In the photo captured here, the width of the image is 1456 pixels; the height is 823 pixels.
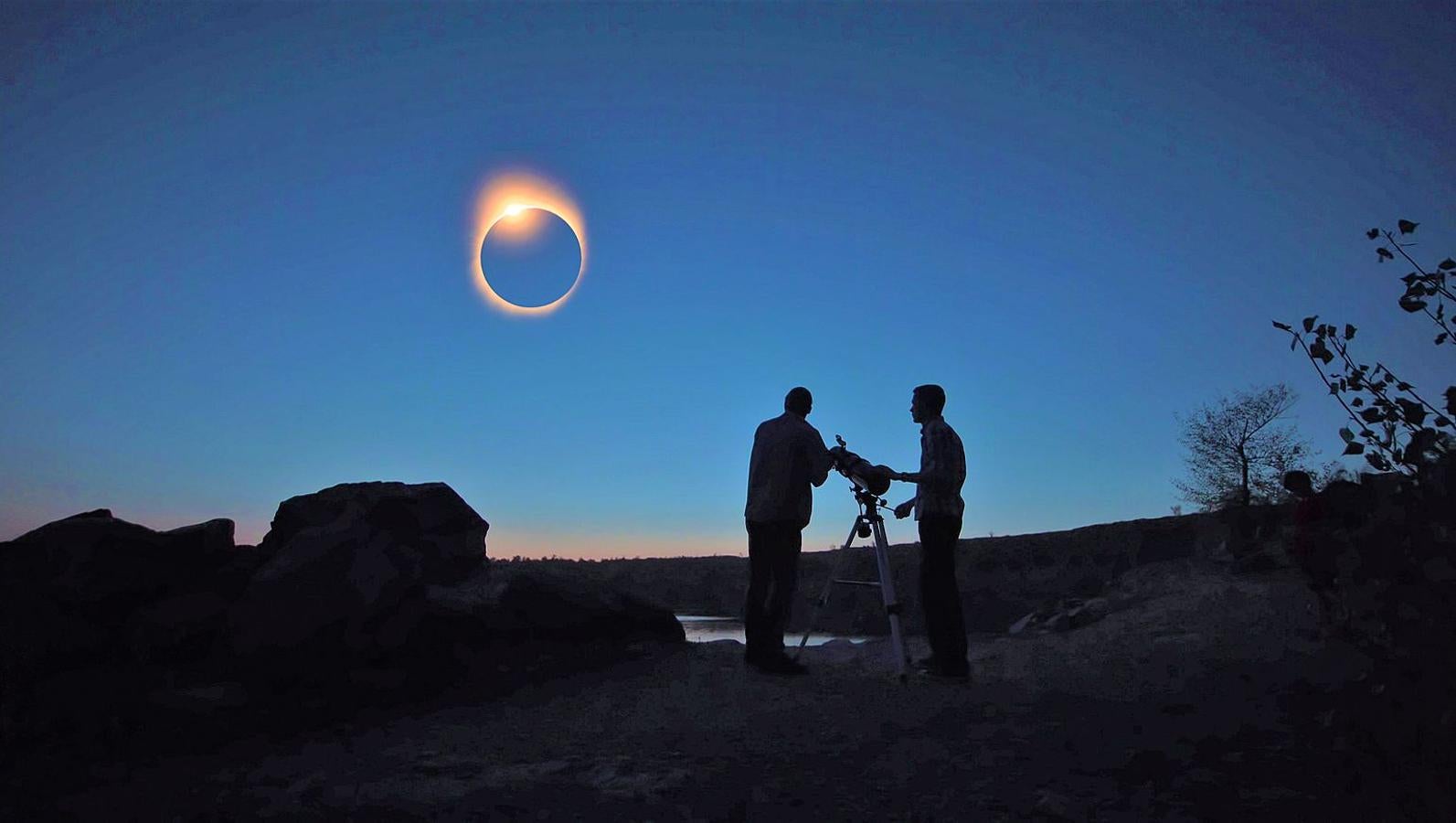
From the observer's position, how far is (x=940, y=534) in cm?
679

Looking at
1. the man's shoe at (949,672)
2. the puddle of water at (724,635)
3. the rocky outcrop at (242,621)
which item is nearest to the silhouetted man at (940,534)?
the man's shoe at (949,672)

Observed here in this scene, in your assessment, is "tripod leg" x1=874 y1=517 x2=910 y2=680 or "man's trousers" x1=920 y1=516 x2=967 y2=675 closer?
"tripod leg" x1=874 y1=517 x2=910 y2=680

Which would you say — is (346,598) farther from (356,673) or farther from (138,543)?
(138,543)

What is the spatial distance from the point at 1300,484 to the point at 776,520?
153 inches

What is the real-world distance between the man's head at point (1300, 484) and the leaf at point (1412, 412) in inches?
51.5

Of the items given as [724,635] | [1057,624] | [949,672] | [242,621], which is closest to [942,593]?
[949,672]

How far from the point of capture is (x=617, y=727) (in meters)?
4.84

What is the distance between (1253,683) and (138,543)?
773 cm

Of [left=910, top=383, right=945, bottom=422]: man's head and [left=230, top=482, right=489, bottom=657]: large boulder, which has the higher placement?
[left=910, top=383, right=945, bottom=422]: man's head

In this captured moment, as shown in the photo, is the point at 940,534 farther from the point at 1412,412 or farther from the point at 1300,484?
the point at 1412,412

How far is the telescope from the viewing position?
23.2 ft

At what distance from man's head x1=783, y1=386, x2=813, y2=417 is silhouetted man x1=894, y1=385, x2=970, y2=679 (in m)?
1.20

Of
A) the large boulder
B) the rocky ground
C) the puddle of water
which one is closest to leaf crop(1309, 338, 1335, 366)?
the rocky ground

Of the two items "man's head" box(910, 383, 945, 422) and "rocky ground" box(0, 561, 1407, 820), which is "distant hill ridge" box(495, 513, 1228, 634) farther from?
"rocky ground" box(0, 561, 1407, 820)
